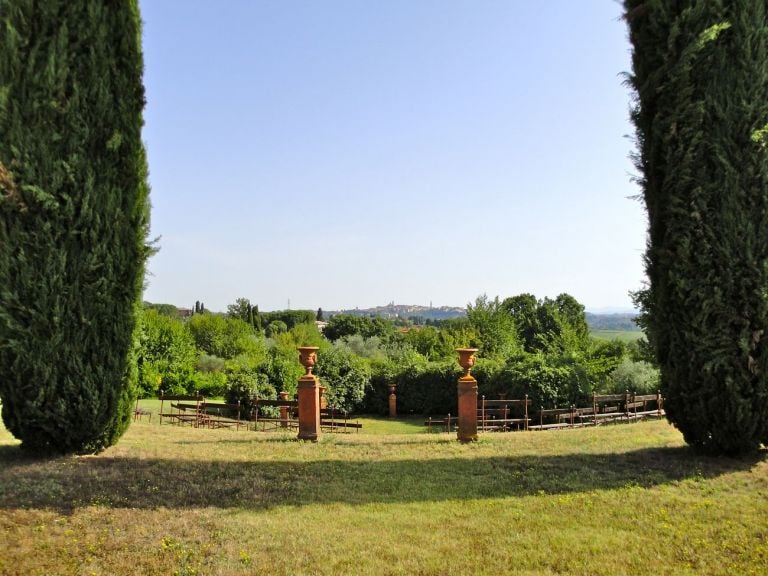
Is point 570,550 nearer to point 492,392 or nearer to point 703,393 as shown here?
point 703,393

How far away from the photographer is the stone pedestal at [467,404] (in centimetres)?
962

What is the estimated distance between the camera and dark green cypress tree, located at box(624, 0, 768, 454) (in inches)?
282

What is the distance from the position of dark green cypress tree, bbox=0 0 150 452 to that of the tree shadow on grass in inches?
32.1

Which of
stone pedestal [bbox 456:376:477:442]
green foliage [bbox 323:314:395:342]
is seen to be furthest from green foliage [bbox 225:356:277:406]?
green foliage [bbox 323:314:395:342]

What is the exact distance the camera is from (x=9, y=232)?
6816mm

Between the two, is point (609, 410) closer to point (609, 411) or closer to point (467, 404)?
point (609, 411)

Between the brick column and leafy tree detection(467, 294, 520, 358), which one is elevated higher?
leafy tree detection(467, 294, 520, 358)

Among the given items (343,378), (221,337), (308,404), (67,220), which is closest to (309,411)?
(308,404)

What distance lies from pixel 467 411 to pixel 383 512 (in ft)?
14.1

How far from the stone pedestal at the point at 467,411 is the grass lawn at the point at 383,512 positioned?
1.10 metres

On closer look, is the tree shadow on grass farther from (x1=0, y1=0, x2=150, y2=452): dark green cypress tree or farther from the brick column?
the brick column

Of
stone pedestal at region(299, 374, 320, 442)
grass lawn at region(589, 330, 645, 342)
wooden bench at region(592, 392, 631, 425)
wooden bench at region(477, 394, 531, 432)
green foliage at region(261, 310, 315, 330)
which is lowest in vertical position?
wooden bench at region(477, 394, 531, 432)

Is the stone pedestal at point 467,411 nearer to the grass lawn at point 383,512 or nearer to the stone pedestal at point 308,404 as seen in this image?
the grass lawn at point 383,512

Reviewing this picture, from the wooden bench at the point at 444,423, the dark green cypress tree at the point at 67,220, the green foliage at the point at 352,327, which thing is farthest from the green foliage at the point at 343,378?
the green foliage at the point at 352,327
